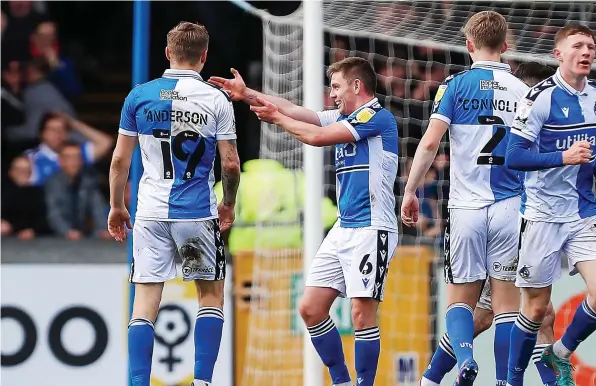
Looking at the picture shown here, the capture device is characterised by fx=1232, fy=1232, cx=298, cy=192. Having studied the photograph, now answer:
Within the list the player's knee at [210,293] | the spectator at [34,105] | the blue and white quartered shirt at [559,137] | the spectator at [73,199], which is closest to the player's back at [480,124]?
the blue and white quartered shirt at [559,137]

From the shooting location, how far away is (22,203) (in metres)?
13.4

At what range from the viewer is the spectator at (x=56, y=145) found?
43.6ft

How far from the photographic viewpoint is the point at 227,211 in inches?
298

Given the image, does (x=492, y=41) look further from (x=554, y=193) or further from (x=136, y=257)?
(x=136, y=257)

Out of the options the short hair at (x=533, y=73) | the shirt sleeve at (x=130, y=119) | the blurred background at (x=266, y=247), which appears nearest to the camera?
the shirt sleeve at (x=130, y=119)

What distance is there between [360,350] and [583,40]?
225cm

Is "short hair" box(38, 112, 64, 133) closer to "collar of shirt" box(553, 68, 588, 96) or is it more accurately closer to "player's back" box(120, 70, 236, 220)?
"player's back" box(120, 70, 236, 220)

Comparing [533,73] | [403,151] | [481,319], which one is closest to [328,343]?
[481,319]

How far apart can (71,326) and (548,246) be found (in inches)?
181

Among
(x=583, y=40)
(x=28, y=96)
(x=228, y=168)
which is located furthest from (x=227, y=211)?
(x=28, y=96)

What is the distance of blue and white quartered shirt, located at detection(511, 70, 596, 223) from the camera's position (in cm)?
714

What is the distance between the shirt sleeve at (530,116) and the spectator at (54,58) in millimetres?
8296

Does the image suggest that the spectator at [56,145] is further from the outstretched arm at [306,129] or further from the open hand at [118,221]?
the outstretched arm at [306,129]

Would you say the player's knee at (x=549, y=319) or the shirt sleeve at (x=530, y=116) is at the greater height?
the shirt sleeve at (x=530, y=116)
